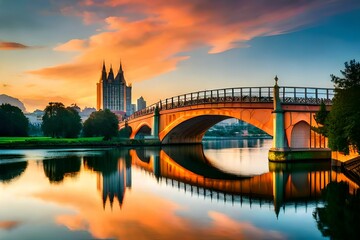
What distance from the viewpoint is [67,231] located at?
641 inches

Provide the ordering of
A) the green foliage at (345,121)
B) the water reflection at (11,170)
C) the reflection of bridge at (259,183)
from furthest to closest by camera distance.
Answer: the water reflection at (11,170)
the green foliage at (345,121)
the reflection of bridge at (259,183)

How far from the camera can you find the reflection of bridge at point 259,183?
23750 millimetres

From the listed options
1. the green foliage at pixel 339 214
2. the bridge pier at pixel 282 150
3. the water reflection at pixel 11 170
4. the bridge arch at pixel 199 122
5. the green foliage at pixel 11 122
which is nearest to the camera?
the green foliage at pixel 339 214

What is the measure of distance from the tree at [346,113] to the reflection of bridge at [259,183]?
2.97m

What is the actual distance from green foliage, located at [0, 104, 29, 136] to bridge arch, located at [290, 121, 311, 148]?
71003 millimetres

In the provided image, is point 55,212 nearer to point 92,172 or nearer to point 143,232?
point 143,232

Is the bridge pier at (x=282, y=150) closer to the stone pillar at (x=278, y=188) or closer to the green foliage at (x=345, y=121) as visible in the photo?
the stone pillar at (x=278, y=188)

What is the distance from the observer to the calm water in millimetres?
16328

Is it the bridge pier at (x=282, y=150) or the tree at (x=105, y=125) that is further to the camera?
the tree at (x=105, y=125)

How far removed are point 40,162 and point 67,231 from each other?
28.1 metres

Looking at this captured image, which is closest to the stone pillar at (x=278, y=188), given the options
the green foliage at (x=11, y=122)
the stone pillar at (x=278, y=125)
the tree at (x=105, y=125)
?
the stone pillar at (x=278, y=125)

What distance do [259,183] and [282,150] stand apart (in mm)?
12650

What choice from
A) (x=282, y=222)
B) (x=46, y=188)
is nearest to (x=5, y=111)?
(x=46, y=188)

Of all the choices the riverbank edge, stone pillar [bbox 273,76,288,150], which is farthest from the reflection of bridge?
the riverbank edge
